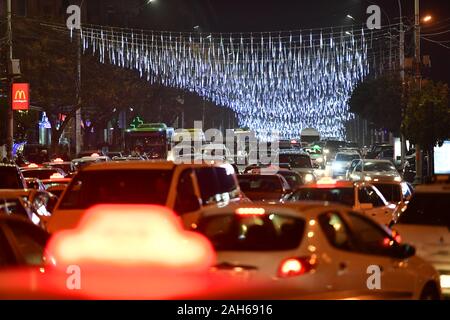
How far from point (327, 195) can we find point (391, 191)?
147 inches

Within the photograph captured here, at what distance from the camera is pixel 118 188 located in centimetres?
1216

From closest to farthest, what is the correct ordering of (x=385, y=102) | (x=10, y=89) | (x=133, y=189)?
1. (x=133, y=189)
2. (x=10, y=89)
3. (x=385, y=102)

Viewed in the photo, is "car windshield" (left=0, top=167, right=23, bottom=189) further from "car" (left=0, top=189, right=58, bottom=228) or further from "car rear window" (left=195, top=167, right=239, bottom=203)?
Answer: "car rear window" (left=195, top=167, right=239, bottom=203)

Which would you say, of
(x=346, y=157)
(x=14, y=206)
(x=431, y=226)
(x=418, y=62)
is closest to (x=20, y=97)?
(x=418, y=62)

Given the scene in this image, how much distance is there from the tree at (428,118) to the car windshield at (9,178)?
22.2 m

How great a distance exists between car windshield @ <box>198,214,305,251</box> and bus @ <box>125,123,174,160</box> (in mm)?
36600

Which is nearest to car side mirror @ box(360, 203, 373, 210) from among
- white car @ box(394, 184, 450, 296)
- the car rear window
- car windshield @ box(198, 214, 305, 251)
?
the car rear window

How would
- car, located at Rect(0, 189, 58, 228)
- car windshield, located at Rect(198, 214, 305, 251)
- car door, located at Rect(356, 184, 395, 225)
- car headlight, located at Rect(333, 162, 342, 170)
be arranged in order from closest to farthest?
car windshield, located at Rect(198, 214, 305, 251) → car, located at Rect(0, 189, 58, 228) → car door, located at Rect(356, 184, 395, 225) → car headlight, located at Rect(333, 162, 342, 170)

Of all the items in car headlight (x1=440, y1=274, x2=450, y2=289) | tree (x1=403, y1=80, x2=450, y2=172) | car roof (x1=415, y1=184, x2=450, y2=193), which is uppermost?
tree (x1=403, y1=80, x2=450, y2=172)

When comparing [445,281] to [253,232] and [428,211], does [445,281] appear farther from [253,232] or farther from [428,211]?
[253,232]

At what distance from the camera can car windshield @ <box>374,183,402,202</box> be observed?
841 inches

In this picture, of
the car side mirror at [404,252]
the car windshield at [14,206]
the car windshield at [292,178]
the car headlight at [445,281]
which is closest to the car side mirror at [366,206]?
the car headlight at [445,281]

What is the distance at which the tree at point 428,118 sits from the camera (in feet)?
126

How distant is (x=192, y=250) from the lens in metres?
8.73
